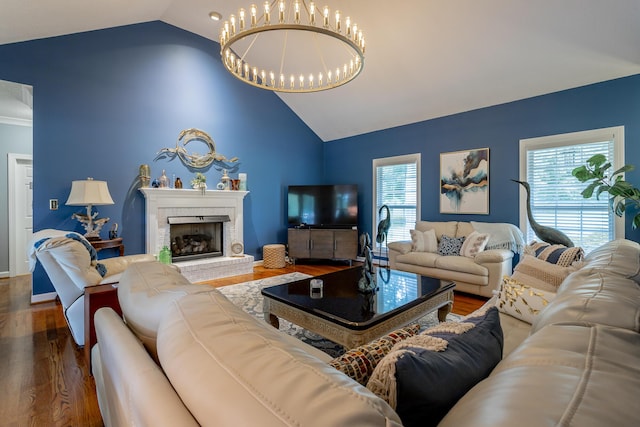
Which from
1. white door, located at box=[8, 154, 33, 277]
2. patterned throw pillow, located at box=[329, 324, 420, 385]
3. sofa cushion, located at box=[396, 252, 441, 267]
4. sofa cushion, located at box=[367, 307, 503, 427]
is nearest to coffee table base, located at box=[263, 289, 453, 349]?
patterned throw pillow, located at box=[329, 324, 420, 385]

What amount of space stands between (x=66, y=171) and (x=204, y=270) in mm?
2230

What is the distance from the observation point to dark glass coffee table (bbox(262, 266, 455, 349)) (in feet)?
6.47

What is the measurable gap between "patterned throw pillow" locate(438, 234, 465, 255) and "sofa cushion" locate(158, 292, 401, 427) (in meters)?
4.14

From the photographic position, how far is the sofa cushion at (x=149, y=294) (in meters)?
0.94

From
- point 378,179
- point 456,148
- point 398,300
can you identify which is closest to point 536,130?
point 456,148

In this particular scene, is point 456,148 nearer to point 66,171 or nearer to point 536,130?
point 536,130

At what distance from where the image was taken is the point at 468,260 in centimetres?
393

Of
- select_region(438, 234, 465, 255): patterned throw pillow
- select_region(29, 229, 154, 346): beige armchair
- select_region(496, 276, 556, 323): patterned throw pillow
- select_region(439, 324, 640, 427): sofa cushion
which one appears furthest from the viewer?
select_region(438, 234, 465, 255): patterned throw pillow

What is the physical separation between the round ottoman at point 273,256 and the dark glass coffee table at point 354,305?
2.72m

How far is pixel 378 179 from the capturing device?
6.11m

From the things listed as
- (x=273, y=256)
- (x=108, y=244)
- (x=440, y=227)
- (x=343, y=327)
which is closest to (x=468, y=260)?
(x=440, y=227)

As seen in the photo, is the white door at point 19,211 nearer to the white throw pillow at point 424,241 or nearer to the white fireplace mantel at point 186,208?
the white fireplace mantel at point 186,208

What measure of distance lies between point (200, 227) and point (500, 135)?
16.7ft

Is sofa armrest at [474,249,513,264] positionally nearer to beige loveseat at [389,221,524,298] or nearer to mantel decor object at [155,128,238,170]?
beige loveseat at [389,221,524,298]
